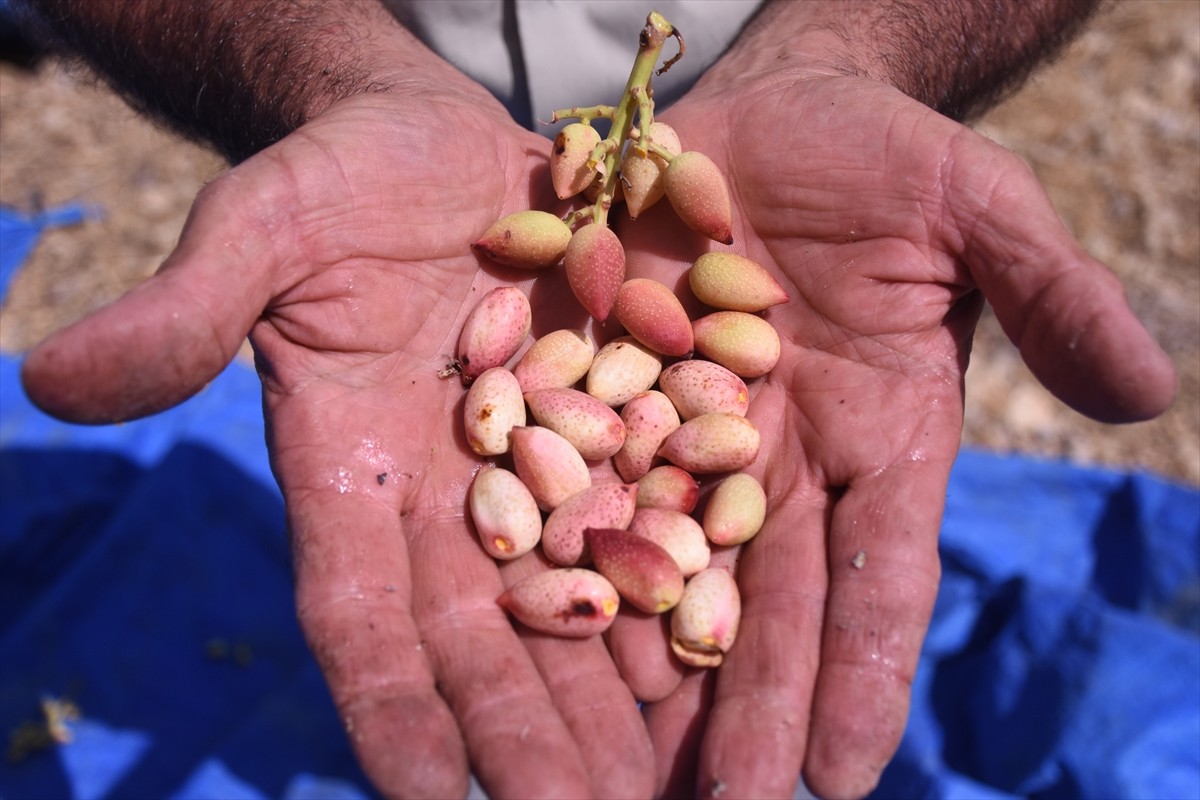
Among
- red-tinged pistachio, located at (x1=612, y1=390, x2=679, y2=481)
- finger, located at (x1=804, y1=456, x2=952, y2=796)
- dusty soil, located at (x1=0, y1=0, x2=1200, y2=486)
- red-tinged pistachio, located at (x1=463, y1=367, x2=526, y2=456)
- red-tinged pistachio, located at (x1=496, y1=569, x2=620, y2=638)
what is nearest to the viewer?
finger, located at (x1=804, y1=456, x2=952, y2=796)

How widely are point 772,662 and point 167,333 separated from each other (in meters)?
1.03

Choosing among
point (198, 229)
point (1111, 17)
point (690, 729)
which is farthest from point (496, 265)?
point (1111, 17)

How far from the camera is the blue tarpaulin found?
7.97 ft

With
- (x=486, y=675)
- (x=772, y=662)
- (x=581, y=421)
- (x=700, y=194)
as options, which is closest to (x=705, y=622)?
(x=772, y=662)

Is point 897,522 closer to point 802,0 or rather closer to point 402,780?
point 402,780

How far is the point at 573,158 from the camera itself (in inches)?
75.7

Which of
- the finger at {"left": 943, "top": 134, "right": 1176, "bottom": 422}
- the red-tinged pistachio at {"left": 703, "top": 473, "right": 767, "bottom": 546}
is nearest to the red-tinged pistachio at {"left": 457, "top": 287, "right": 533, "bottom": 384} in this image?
the red-tinged pistachio at {"left": 703, "top": 473, "right": 767, "bottom": 546}

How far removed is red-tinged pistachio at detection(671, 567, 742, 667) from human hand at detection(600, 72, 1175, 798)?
3 centimetres

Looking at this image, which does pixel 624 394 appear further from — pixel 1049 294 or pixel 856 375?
pixel 1049 294

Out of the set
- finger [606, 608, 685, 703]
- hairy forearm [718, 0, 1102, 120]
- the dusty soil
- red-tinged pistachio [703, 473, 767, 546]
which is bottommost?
the dusty soil

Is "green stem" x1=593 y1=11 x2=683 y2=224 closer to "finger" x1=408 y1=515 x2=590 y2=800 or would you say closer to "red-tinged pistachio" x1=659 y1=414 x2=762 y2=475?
"red-tinged pistachio" x1=659 y1=414 x2=762 y2=475

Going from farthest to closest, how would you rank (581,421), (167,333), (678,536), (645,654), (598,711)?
(581,421) < (678,536) < (645,654) < (598,711) < (167,333)

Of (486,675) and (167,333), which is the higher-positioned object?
(167,333)

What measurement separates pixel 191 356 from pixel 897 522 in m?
1.13
